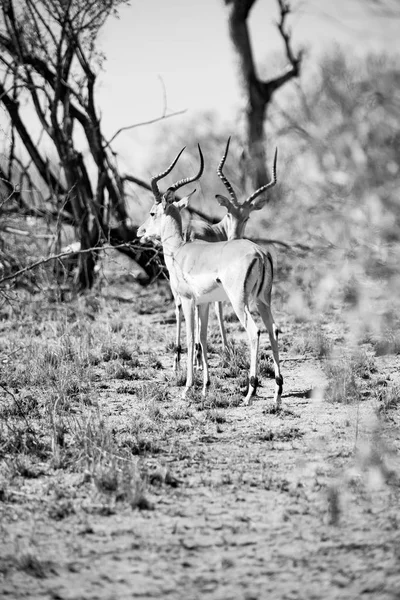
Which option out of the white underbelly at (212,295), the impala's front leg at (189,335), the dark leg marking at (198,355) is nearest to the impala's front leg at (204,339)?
the impala's front leg at (189,335)

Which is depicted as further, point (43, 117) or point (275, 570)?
point (43, 117)

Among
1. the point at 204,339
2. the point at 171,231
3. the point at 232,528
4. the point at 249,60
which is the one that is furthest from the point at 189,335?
the point at 249,60

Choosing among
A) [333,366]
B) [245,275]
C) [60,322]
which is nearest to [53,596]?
[245,275]

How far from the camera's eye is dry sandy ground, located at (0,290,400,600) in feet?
13.3

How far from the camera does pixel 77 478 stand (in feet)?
18.1

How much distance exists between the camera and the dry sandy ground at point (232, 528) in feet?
13.3

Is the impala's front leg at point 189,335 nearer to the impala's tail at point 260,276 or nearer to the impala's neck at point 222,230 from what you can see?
the impala's tail at point 260,276

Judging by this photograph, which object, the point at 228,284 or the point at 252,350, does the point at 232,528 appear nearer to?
the point at 252,350

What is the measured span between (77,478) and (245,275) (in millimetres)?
2698

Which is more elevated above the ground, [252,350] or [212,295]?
[212,295]

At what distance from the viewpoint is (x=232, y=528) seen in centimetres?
468

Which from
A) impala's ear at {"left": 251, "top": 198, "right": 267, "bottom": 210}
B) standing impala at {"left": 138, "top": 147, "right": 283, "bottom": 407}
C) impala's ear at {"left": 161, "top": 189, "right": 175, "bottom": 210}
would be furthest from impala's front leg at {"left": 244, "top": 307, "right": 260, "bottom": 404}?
impala's ear at {"left": 251, "top": 198, "right": 267, "bottom": 210}

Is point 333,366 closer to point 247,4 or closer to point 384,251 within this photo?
point 384,251

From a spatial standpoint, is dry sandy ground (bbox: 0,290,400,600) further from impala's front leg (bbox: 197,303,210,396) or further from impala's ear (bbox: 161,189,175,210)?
impala's ear (bbox: 161,189,175,210)
